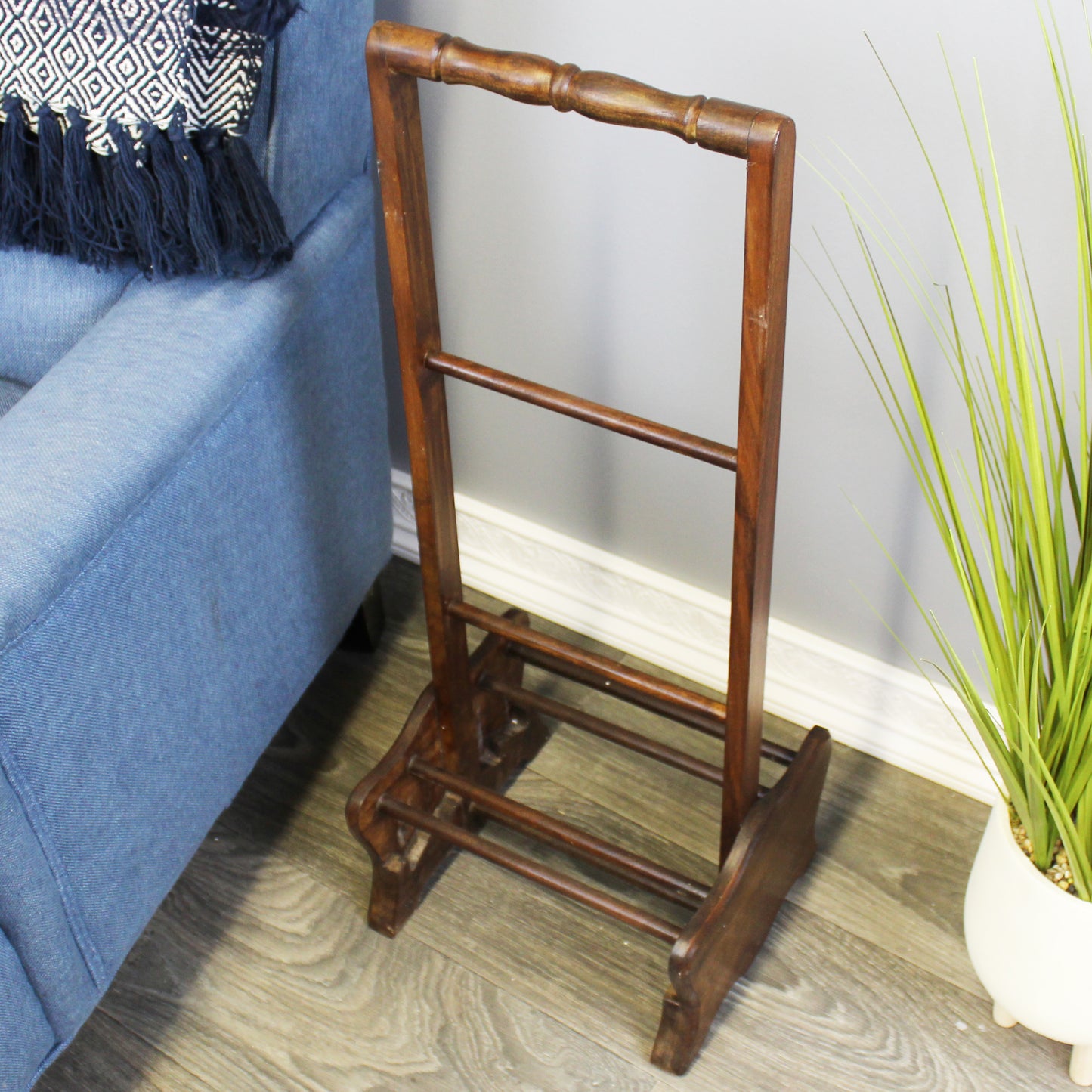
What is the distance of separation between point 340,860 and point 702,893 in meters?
0.42

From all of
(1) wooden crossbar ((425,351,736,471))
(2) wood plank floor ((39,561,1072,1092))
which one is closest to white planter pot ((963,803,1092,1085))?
(2) wood plank floor ((39,561,1072,1092))

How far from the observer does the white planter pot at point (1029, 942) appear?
1.02 meters

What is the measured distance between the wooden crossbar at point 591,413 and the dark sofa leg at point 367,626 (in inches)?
21.1

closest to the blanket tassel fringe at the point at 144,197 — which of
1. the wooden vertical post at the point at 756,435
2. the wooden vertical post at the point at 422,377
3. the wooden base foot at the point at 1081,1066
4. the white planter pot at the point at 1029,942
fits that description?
the wooden vertical post at the point at 422,377

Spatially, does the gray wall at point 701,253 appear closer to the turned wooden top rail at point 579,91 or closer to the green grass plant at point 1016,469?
the green grass plant at point 1016,469

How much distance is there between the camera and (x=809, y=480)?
1.27m

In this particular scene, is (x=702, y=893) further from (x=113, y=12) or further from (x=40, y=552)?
(x=113, y=12)

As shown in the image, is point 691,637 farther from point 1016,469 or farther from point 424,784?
point 1016,469

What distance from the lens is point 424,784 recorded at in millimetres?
1301

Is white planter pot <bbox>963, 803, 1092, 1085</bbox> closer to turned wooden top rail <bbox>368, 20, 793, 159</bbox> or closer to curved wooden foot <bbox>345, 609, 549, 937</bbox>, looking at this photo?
curved wooden foot <bbox>345, 609, 549, 937</bbox>

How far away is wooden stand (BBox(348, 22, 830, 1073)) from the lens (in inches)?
31.4

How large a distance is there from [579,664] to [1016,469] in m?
0.43

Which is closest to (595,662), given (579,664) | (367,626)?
(579,664)

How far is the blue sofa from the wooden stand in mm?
142
